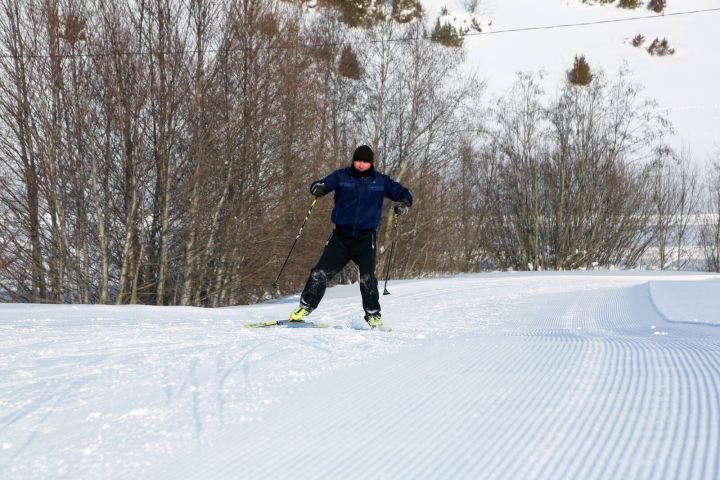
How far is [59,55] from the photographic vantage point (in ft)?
30.8

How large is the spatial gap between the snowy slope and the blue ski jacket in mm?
25102

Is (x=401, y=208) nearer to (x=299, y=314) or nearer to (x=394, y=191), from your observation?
(x=394, y=191)

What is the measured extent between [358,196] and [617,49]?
113 feet

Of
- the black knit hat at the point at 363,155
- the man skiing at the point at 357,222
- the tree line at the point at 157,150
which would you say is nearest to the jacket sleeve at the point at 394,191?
the man skiing at the point at 357,222

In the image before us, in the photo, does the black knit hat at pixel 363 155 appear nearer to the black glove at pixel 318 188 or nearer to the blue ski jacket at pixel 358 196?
the blue ski jacket at pixel 358 196

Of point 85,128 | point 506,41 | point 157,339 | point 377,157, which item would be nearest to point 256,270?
point 85,128

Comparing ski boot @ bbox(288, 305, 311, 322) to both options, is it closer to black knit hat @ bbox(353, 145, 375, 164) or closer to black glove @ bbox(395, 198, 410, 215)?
black glove @ bbox(395, 198, 410, 215)

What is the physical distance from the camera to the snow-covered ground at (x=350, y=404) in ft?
5.57

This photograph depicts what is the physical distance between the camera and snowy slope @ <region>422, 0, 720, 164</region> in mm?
30594

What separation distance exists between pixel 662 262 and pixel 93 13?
22473 mm

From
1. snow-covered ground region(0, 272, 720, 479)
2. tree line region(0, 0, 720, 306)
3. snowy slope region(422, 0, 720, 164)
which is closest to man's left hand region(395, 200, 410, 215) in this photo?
snow-covered ground region(0, 272, 720, 479)

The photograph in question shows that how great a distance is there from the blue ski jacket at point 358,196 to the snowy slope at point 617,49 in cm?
2510

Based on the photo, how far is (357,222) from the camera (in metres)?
5.12

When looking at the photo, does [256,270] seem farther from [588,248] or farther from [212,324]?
[588,248]
